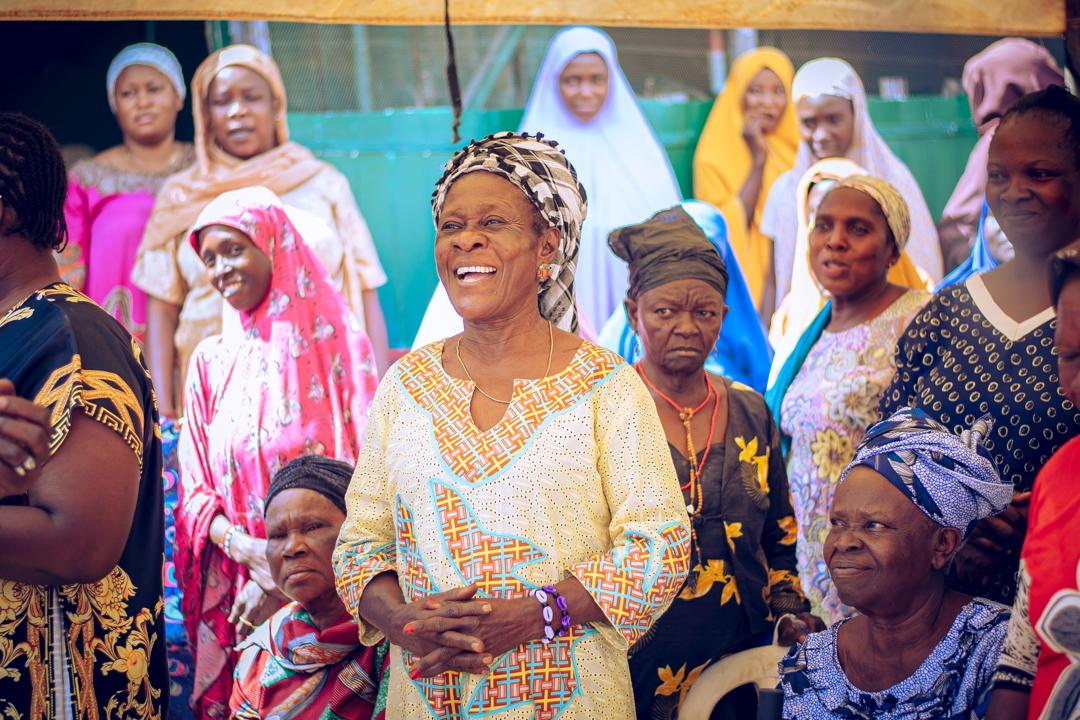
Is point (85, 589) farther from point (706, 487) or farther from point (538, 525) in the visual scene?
point (706, 487)

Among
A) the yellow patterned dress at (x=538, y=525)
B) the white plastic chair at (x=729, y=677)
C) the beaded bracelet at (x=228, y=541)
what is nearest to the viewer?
the yellow patterned dress at (x=538, y=525)

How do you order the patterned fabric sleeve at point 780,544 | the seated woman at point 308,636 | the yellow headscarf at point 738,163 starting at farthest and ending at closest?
1. the yellow headscarf at point 738,163
2. the patterned fabric sleeve at point 780,544
3. the seated woman at point 308,636

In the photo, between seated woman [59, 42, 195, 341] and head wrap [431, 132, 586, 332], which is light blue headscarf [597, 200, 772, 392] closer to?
head wrap [431, 132, 586, 332]

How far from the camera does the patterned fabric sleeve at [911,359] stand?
3561 mm

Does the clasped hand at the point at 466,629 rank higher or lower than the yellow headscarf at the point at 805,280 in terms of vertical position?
lower

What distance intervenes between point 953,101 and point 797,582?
10.6 feet

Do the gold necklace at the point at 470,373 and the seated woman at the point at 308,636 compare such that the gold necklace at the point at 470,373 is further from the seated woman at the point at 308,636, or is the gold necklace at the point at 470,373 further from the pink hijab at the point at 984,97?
the pink hijab at the point at 984,97

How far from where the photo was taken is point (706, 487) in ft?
11.8

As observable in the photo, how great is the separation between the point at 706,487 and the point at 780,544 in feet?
1.08

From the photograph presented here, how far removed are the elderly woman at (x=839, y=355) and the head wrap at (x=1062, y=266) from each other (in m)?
1.51

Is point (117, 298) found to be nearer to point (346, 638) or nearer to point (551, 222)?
point (346, 638)

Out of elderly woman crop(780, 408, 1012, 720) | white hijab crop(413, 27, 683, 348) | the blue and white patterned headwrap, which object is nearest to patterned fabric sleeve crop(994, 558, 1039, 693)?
elderly woman crop(780, 408, 1012, 720)

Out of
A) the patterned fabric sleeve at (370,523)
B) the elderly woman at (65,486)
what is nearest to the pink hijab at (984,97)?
the patterned fabric sleeve at (370,523)

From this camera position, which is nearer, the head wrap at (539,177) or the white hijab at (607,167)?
the head wrap at (539,177)
